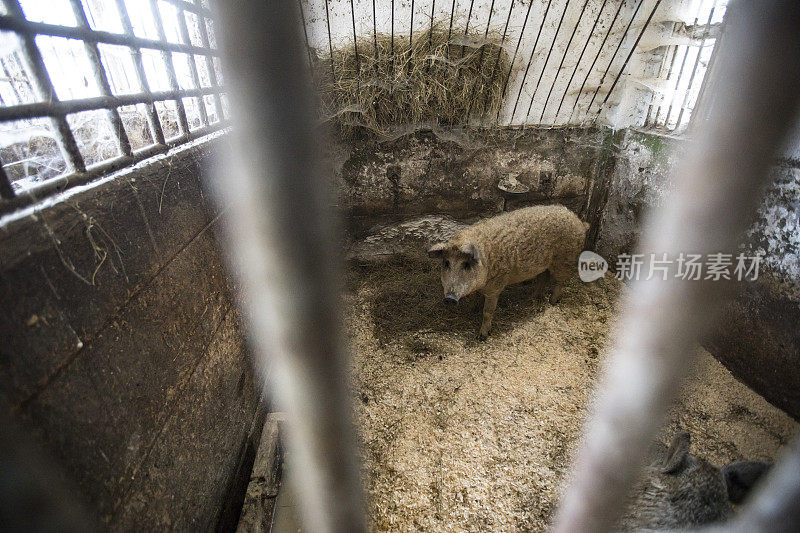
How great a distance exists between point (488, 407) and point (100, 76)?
125 inches

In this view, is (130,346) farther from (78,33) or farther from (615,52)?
(615,52)

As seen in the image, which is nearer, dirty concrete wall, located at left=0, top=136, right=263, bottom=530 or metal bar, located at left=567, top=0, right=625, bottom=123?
dirty concrete wall, located at left=0, top=136, right=263, bottom=530

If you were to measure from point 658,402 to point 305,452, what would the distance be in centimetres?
71

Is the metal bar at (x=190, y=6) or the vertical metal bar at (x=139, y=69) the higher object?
the metal bar at (x=190, y=6)

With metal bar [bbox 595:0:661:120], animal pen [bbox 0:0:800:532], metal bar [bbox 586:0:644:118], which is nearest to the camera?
animal pen [bbox 0:0:800:532]

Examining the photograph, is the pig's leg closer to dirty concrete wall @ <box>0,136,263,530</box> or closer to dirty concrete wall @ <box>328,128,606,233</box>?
dirty concrete wall @ <box>328,128,606,233</box>

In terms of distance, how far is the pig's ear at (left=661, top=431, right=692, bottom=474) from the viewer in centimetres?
225

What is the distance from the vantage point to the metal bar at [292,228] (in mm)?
455

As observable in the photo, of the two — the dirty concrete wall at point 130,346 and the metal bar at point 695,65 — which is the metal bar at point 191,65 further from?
the metal bar at point 695,65

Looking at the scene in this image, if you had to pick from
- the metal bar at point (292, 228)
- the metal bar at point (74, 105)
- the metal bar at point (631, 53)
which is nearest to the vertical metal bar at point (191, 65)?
the metal bar at point (74, 105)

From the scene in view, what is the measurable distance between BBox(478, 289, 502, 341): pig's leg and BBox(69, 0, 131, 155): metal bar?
306 cm

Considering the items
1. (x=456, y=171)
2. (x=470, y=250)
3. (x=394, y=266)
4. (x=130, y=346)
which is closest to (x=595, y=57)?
(x=456, y=171)

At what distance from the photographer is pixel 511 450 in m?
2.68

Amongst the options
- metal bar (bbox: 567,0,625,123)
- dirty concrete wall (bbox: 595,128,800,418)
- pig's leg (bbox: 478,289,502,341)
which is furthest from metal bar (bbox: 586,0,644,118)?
pig's leg (bbox: 478,289,502,341)
